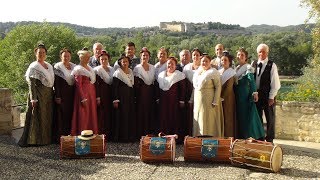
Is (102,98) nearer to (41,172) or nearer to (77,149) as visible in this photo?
(77,149)

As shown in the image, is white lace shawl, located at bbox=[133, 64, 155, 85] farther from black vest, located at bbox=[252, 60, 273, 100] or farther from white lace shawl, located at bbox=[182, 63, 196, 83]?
black vest, located at bbox=[252, 60, 273, 100]

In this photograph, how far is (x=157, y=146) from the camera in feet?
21.6

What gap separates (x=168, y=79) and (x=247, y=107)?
1494 mm

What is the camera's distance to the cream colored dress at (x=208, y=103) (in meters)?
7.27

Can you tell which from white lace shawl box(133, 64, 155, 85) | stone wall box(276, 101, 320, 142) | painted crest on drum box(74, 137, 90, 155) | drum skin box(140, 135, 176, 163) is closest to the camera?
drum skin box(140, 135, 176, 163)

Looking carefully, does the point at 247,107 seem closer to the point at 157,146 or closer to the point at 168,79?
the point at 168,79

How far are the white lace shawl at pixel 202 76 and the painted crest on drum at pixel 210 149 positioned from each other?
115cm

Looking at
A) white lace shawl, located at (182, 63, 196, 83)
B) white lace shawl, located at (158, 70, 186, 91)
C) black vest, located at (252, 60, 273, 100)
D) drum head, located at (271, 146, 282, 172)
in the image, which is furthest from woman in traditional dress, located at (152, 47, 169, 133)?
drum head, located at (271, 146, 282, 172)

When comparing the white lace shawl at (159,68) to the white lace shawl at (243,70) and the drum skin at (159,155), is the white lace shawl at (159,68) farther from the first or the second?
the drum skin at (159,155)

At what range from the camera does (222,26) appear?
18175cm

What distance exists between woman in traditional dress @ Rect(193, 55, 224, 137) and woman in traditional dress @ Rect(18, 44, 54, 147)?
262 cm

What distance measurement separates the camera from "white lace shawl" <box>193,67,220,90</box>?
724cm

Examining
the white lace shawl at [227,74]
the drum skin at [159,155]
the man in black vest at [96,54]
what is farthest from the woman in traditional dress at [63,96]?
the white lace shawl at [227,74]

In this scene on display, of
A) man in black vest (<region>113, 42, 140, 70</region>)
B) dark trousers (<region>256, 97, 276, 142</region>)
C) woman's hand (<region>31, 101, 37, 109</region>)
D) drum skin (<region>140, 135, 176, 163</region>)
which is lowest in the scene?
drum skin (<region>140, 135, 176, 163</region>)
